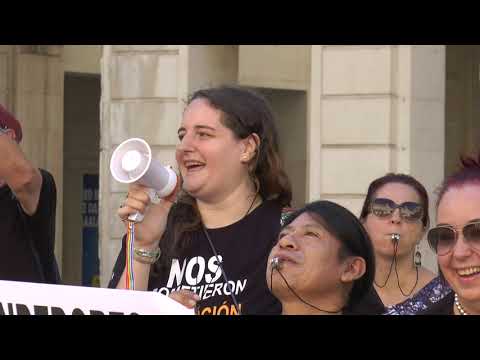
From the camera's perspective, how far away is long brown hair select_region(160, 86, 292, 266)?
443 centimetres

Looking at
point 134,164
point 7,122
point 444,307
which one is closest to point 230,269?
point 134,164

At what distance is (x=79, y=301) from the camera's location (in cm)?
327

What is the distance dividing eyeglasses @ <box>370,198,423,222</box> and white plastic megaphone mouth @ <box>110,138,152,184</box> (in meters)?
2.10

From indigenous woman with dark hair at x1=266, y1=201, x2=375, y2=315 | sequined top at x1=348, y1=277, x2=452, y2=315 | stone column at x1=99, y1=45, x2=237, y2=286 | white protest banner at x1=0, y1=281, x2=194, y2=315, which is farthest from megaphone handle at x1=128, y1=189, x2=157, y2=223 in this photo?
stone column at x1=99, y1=45, x2=237, y2=286

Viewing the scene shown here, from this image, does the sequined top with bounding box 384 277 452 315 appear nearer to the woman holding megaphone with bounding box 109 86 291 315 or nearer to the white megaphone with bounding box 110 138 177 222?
the woman holding megaphone with bounding box 109 86 291 315

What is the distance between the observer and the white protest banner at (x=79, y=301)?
3.15 m

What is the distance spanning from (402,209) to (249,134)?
1378 mm

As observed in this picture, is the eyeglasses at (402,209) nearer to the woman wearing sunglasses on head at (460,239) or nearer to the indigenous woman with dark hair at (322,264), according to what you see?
the indigenous woman with dark hair at (322,264)

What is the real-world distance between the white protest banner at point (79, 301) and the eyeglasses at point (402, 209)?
7.95ft

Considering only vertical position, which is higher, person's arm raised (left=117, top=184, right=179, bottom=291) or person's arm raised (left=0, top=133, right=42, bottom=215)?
person's arm raised (left=0, top=133, right=42, bottom=215)

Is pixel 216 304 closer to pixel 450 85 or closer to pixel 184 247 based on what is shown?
pixel 184 247

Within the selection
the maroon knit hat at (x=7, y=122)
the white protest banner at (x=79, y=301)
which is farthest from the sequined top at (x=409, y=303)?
the maroon knit hat at (x=7, y=122)

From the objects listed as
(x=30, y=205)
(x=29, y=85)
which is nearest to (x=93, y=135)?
(x=29, y=85)

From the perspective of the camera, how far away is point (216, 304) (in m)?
4.10
